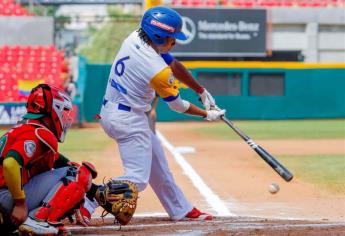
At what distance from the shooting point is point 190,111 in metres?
6.92

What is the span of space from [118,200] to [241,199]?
10.6ft

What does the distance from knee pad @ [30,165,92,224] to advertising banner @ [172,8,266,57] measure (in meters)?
25.8

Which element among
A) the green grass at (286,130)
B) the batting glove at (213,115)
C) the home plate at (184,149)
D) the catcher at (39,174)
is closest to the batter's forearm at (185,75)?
the batting glove at (213,115)

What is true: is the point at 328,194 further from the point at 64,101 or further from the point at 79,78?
the point at 79,78

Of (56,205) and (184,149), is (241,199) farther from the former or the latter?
(184,149)

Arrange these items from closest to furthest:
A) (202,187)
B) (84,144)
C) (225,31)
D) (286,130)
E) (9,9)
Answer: (202,187), (84,144), (286,130), (225,31), (9,9)

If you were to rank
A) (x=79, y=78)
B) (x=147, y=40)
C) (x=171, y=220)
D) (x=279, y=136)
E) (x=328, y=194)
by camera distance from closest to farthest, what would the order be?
1. (x=147, y=40)
2. (x=171, y=220)
3. (x=328, y=194)
4. (x=279, y=136)
5. (x=79, y=78)

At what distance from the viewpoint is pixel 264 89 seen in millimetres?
30203

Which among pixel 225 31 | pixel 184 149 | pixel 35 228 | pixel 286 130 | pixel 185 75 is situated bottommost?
pixel 286 130

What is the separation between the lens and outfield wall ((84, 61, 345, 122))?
97.1ft

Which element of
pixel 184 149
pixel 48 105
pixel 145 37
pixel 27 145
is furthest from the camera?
pixel 184 149

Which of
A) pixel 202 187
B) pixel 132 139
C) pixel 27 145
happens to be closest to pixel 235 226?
pixel 132 139

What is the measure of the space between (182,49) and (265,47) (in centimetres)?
318

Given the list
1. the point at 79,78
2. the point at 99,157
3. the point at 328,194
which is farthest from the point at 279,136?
the point at 328,194
